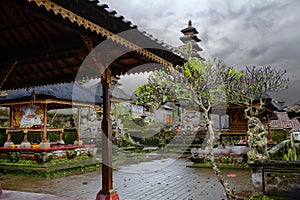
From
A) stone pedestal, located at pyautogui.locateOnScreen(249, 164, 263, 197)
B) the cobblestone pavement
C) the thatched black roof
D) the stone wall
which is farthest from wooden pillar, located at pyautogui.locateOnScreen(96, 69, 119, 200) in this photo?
the thatched black roof

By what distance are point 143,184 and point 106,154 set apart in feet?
11.3

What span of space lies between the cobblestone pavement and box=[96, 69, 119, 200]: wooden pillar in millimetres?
1365

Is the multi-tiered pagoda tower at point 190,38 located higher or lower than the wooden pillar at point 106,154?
higher

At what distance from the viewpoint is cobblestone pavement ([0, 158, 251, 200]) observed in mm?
7074

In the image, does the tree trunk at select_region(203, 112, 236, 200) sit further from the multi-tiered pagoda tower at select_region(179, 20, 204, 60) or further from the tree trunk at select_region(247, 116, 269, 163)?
the multi-tiered pagoda tower at select_region(179, 20, 204, 60)

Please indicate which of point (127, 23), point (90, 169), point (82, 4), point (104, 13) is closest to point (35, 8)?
point (82, 4)

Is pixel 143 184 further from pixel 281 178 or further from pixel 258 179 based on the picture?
pixel 281 178

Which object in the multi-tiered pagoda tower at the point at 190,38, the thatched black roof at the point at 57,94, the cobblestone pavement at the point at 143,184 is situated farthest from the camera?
the multi-tiered pagoda tower at the point at 190,38

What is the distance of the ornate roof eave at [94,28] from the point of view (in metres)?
3.24

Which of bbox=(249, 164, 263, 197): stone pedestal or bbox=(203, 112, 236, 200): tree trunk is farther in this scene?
bbox=(249, 164, 263, 197): stone pedestal

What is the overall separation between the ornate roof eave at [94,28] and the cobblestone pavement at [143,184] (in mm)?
3255

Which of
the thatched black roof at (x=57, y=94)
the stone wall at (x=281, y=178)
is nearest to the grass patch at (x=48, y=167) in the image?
the thatched black roof at (x=57, y=94)

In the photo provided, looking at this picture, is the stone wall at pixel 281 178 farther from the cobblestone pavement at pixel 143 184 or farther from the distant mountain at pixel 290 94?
the distant mountain at pixel 290 94

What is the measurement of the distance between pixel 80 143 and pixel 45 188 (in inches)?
215
